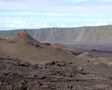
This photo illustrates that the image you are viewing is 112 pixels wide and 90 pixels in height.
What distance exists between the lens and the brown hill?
63.4 meters

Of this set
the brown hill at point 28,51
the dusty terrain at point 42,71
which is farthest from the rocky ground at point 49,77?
the brown hill at point 28,51

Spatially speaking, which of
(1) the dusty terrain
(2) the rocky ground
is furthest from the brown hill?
(2) the rocky ground

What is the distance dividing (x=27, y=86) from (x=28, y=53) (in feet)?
87.5

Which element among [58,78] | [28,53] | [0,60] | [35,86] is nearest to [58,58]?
[28,53]

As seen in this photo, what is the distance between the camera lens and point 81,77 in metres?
49.7

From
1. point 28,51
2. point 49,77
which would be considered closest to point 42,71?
point 49,77

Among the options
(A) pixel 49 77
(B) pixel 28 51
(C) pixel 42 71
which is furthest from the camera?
(B) pixel 28 51

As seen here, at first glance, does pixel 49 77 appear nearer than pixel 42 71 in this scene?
Yes

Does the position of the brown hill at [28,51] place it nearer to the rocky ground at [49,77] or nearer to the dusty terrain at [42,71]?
the dusty terrain at [42,71]

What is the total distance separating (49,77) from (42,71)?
4.11 metres

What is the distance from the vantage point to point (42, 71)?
50.2m

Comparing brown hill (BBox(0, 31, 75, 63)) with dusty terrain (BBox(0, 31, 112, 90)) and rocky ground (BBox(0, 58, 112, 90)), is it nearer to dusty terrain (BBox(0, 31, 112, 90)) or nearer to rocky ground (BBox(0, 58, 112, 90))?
dusty terrain (BBox(0, 31, 112, 90))

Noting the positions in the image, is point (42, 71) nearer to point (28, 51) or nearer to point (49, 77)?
point (49, 77)

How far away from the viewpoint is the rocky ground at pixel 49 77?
38625mm
